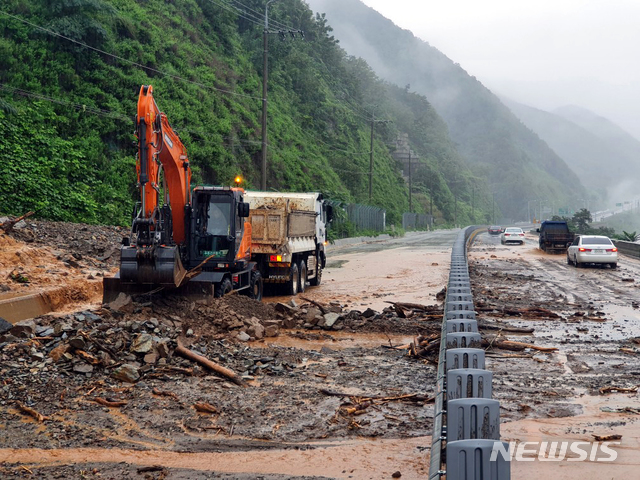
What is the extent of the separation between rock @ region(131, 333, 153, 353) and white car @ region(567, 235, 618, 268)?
27.2 meters

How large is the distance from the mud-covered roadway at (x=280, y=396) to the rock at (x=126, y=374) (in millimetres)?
108

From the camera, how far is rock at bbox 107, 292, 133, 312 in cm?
1475

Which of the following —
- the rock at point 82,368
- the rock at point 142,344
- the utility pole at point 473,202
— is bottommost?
the rock at point 82,368

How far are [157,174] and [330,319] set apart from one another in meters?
4.61

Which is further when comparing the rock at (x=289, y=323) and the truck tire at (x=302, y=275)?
the truck tire at (x=302, y=275)

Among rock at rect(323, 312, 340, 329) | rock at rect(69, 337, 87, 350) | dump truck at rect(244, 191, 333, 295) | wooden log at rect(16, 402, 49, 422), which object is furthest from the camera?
dump truck at rect(244, 191, 333, 295)

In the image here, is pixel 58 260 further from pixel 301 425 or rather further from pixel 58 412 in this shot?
pixel 301 425

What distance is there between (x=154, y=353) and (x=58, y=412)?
2326 millimetres

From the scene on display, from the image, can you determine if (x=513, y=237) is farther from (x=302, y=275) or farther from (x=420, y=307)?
(x=420, y=307)

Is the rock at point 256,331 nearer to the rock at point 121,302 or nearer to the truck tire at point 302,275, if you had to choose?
the rock at point 121,302

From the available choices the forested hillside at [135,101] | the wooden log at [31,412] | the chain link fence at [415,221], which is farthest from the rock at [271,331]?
the chain link fence at [415,221]

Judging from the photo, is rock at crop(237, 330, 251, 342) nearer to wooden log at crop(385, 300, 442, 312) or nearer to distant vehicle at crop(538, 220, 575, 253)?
wooden log at crop(385, 300, 442, 312)

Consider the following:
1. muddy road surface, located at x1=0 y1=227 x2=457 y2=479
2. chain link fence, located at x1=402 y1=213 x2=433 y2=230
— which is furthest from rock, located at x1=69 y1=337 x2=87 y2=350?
chain link fence, located at x1=402 y1=213 x2=433 y2=230

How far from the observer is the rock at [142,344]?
1077cm
